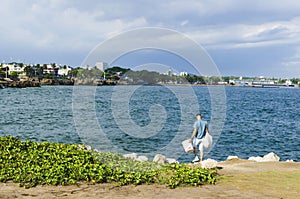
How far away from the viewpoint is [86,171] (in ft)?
31.0

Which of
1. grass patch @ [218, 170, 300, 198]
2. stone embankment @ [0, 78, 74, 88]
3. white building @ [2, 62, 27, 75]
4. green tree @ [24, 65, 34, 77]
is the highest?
white building @ [2, 62, 27, 75]

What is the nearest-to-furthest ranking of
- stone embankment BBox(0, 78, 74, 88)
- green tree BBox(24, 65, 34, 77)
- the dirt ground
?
the dirt ground, stone embankment BBox(0, 78, 74, 88), green tree BBox(24, 65, 34, 77)

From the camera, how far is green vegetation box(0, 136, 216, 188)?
9.12 metres

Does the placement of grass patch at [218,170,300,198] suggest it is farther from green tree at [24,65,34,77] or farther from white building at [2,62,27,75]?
white building at [2,62,27,75]

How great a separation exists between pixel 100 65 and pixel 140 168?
3754 mm

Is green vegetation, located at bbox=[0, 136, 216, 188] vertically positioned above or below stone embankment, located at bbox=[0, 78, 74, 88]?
below

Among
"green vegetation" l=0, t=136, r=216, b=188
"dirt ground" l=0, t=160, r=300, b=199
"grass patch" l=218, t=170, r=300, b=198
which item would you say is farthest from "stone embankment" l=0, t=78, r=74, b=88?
"grass patch" l=218, t=170, r=300, b=198

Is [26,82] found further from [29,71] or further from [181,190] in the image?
[181,190]

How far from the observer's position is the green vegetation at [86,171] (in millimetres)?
9125

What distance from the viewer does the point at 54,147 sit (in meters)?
12.7

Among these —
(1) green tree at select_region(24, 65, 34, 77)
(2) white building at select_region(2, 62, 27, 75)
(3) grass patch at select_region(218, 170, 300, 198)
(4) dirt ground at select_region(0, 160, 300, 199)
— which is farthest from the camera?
(2) white building at select_region(2, 62, 27, 75)

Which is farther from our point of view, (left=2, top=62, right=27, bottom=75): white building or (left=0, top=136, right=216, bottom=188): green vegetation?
(left=2, top=62, right=27, bottom=75): white building

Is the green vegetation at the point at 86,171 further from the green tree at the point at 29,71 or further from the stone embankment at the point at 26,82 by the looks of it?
the green tree at the point at 29,71

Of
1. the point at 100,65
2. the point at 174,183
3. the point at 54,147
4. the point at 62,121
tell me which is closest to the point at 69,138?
the point at 62,121
